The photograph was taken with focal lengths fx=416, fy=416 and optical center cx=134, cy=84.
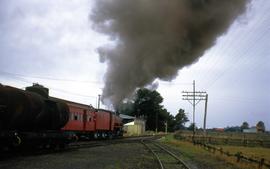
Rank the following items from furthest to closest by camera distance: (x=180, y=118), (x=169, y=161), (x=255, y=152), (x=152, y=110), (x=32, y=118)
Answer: (x=180, y=118)
(x=152, y=110)
(x=255, y=152)
(x=169, y=161)
(x=32, y=118)

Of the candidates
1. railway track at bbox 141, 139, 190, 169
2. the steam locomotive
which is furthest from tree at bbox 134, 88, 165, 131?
railway track at bbox 141, 139, 190, 169

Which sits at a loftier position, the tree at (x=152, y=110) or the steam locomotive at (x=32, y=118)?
the tree at (x=152, y=110)

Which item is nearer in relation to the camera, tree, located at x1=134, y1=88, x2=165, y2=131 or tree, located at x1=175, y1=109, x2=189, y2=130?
tree, located at x1=134, y1=88, x2=165, y2=131

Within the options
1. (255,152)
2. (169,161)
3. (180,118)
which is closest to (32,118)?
(169,161)

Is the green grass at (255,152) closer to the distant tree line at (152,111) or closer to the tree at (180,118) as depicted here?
the distant tree line at (152,111)

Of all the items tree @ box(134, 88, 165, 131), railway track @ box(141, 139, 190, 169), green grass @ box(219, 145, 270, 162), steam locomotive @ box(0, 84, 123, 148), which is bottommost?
green grass @ box(219, 145, 270, 162)

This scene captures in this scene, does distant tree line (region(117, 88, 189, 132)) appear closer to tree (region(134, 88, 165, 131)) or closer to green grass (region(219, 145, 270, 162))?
tree (region(134, 88, 165, 131))

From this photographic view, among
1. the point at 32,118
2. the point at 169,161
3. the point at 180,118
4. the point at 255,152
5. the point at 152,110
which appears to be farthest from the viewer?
the point at 180,118

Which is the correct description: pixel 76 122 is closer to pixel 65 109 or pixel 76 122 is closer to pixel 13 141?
pixel 65 109

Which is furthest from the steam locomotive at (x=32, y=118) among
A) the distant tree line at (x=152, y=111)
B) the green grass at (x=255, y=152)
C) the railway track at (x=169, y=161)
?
the distant tree line at (x=152, y=111)

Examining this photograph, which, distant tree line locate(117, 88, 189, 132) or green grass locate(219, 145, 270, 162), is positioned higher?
distant tree line locate(117, 88, 189, 132)

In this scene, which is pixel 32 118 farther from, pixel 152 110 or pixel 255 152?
pixel 152 110

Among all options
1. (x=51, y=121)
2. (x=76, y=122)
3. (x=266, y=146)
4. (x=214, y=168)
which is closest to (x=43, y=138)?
(x=51, y=121)

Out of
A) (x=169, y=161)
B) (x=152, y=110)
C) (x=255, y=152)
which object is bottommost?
(x=255, y=152)
